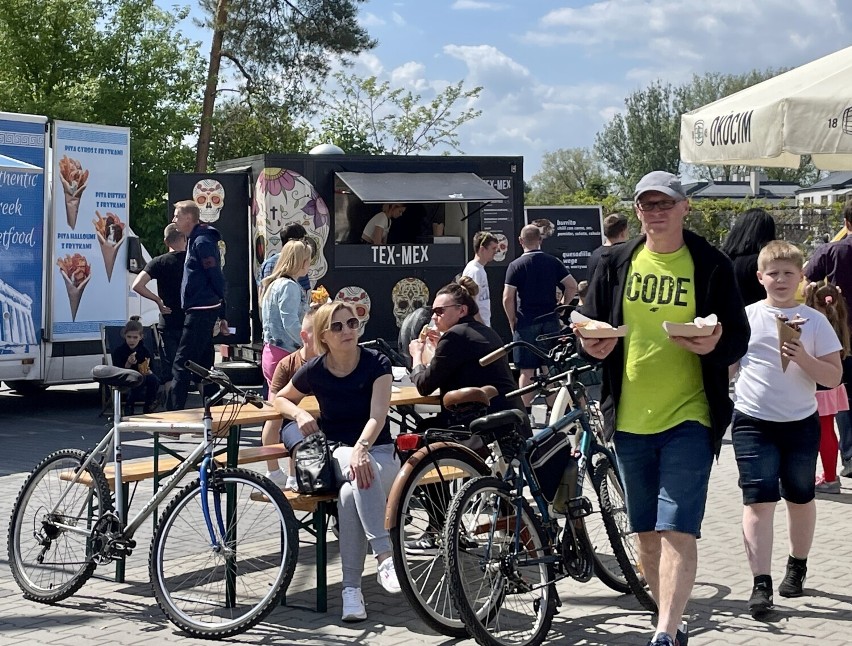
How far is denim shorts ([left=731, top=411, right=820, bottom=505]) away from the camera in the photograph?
586cm

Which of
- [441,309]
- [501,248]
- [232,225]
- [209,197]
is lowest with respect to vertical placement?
[441,309]

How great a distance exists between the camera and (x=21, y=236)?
1292 cm

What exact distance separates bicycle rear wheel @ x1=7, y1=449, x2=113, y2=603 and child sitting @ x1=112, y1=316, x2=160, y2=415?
6.93 m

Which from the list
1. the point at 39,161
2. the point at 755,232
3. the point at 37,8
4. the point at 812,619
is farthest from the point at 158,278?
the point at 37,8

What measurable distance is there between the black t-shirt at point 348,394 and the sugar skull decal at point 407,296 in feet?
28.4

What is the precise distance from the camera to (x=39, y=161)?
1303 cm

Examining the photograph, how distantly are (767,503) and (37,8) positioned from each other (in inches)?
1056

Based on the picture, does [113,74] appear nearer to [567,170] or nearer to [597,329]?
[597,329]

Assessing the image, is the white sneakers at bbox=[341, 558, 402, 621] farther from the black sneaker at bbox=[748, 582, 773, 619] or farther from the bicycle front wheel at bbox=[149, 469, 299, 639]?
the black sneaker at bbox=[748, 582, 773, 619]

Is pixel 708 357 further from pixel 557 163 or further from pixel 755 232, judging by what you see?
pixel 557 163

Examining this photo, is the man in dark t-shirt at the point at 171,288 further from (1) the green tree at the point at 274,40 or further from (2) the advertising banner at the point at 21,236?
(1) the green tree at the point at 274,40

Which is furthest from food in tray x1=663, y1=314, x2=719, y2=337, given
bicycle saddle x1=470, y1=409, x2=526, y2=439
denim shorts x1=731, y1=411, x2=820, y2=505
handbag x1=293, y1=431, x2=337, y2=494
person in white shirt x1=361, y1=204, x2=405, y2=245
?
person in white shirt x1=361, y1=204, x2=405, y2=245

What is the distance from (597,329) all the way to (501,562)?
1204mm

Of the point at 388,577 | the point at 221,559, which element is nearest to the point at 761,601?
the point at 388,577
